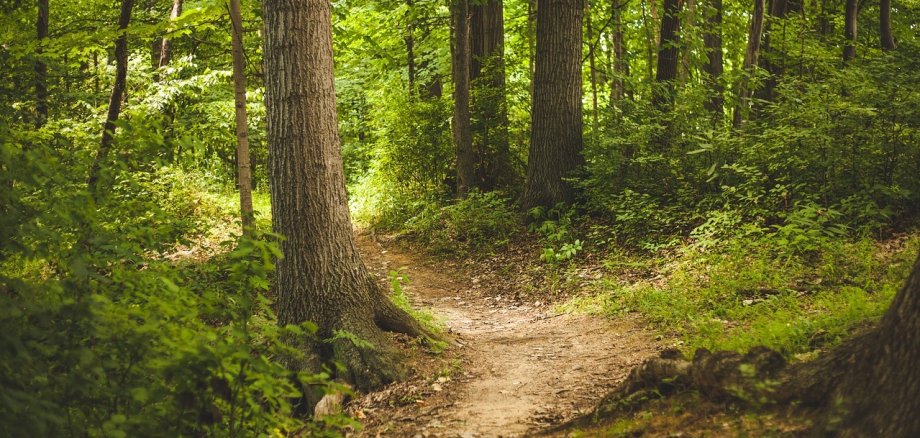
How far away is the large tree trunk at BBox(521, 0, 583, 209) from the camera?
11.5 meters

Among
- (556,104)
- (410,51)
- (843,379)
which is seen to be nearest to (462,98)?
(556,104)

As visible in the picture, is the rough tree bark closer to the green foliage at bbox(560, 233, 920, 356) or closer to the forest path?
the forest path

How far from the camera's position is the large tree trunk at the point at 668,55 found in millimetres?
12109

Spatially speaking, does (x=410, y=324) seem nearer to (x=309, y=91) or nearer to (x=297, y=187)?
(x=297, y=187)

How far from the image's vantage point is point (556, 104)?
459 inches

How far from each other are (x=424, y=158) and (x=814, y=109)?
9.03 m

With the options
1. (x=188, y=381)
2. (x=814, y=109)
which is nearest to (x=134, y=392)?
(x=188, y=381)

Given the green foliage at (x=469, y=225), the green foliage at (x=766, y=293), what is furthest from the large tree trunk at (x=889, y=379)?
the green foliage at (x=469, y=225)

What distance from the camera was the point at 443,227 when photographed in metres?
13.2

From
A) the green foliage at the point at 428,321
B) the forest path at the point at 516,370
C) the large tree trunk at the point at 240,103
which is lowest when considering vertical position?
the forest path at the point at 516,370

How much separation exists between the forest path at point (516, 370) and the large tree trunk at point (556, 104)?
3.25 meters

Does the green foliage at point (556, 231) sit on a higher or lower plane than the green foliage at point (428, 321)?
higher

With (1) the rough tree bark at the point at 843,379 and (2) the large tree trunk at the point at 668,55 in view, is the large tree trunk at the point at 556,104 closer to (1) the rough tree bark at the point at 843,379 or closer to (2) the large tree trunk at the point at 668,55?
(2) the large tree trunk at the point at 668,55

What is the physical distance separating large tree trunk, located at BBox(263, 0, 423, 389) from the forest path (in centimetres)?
75
